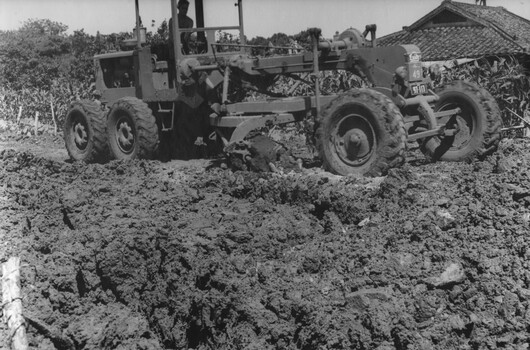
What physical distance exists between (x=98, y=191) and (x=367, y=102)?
11.1 feet

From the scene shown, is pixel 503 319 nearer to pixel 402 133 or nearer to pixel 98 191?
pixel 402 133

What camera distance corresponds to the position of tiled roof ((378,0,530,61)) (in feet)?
70.2

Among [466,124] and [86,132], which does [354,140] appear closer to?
[466,124]

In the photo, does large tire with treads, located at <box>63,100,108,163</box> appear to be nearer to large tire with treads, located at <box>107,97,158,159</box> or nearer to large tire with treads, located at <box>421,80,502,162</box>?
large tire with treads, located at <box>107,97,158,159</box>

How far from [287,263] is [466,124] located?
4.27 meters

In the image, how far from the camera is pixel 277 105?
9.16 meters

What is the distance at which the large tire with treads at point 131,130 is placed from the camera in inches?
395

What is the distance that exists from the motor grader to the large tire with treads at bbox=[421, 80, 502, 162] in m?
0.01

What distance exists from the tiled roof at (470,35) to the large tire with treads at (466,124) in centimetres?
1152

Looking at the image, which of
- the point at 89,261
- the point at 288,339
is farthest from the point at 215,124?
the point at 288,339

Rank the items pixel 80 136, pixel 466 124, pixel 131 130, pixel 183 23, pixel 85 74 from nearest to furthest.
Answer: pixel 466 124 < pixel 183 23 < pixel 131 130 < pixel 80 136 < pixel 85 74

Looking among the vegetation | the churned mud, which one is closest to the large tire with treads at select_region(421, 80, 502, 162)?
the churned mud

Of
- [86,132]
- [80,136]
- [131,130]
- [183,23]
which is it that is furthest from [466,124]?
[80,136]

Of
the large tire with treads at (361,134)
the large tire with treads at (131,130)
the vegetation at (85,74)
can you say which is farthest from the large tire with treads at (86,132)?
the large tire with treads at (361,134)
